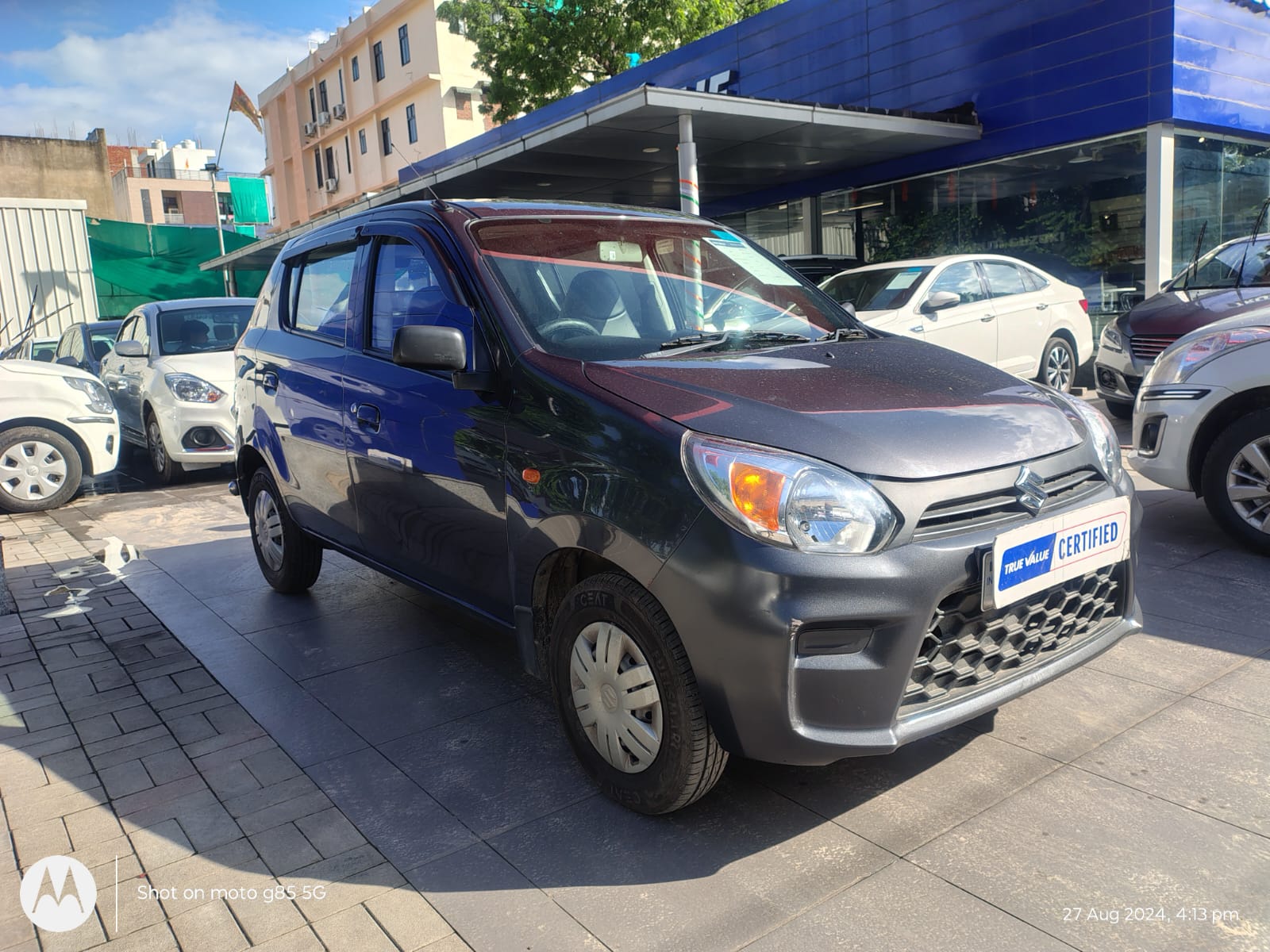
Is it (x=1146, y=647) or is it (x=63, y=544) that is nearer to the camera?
(x=1146, y=647)

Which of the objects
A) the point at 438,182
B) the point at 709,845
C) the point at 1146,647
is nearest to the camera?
Result: the point at 709,845

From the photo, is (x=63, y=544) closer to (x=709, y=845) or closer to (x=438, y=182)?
(x=709, y=845)

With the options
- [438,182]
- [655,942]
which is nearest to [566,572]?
[655,942]

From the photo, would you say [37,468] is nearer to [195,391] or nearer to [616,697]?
[195,391]

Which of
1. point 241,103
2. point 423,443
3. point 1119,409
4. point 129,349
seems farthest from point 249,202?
point 423,443

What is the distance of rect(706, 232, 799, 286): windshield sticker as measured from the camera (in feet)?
12.7

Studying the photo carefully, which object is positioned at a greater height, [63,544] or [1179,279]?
[1179,279]

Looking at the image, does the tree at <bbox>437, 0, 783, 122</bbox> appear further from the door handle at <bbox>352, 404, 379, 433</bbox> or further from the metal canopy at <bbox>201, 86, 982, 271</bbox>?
the door handle at <bbox>352, 404, 379, 433</bbox>

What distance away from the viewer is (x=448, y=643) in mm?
4359

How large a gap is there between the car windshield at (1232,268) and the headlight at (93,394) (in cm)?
929

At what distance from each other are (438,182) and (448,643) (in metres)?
12.6

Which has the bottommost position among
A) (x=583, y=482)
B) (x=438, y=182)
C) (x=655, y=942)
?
(x=655, y=942)

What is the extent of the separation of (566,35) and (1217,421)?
807 inches

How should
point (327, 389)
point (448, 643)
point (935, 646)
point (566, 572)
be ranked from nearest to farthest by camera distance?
point (935, 646)
point (566, 572)
point (327, 389)
point (448, 643)
